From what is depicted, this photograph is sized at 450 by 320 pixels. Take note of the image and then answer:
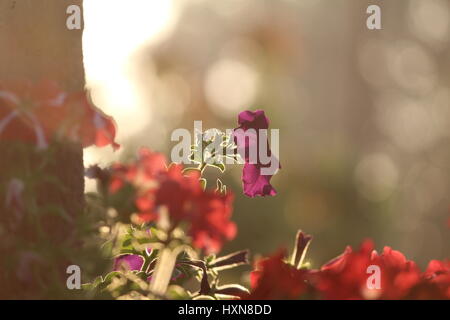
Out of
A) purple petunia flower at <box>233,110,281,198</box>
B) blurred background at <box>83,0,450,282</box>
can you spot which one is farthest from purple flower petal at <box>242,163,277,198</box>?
blurred background at <box>83,0,450,282</box>

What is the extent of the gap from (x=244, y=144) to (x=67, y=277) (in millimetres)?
385

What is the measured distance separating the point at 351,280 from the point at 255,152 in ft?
1.19

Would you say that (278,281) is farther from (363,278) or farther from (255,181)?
(255,181)

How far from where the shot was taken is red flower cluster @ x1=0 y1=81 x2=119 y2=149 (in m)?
1.16

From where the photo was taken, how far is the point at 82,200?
124 cm

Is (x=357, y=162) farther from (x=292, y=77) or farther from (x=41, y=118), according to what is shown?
(x=41, y=118)

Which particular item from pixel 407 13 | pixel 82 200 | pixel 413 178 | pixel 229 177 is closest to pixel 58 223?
pixel 82 200

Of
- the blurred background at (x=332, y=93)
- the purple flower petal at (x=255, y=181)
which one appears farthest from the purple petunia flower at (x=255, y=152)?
the blurred background at (x=332, y=93)

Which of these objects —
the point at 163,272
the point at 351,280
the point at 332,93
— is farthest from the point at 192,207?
the point at 332,93

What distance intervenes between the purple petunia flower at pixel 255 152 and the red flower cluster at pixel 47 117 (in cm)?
23

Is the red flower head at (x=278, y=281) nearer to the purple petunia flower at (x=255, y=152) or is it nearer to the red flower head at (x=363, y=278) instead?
the red flower head at (x=363, y=278)

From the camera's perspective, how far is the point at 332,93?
9984 millimetres

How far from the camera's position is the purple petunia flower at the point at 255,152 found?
125 cm

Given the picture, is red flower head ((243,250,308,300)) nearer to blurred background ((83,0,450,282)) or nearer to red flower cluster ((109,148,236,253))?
red flower cluster ((109,148,236,253))
